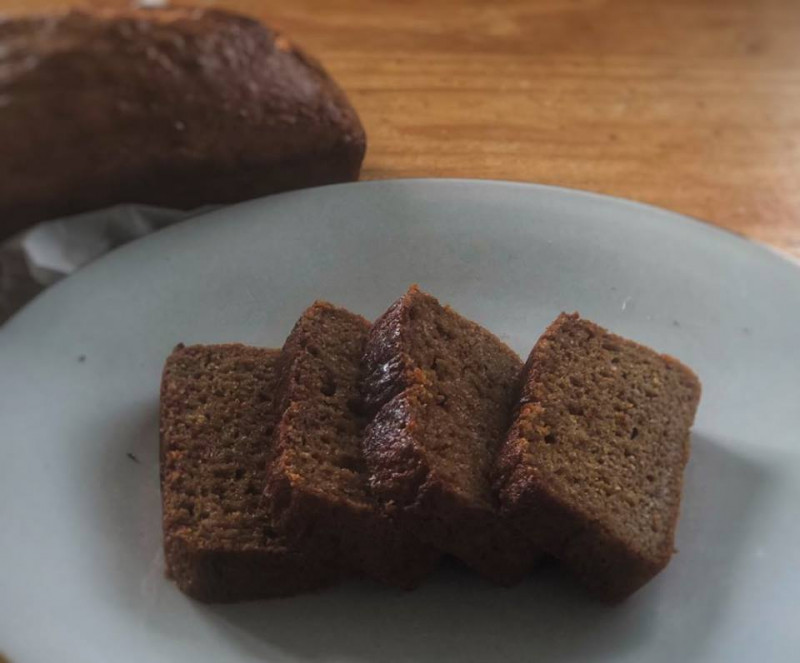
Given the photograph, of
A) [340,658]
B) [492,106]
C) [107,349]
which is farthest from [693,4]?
[340,658]

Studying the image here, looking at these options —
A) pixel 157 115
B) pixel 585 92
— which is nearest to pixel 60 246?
pixel 157 115

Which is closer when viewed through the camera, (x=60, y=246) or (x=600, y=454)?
(x=600, y=454)

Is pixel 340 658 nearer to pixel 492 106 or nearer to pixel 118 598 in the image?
pixel 118 598

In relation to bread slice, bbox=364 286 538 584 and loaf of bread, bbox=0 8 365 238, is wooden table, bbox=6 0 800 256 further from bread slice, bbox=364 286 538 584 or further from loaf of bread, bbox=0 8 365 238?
bread slice, bbox=364 286 538 584

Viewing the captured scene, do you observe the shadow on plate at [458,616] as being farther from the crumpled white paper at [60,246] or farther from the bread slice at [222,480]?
the crumpled white paper at [60,246]

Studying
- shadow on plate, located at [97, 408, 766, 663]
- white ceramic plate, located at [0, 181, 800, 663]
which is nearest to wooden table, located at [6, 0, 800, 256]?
white ceramic plate, located at [0, 181, 800, 663]

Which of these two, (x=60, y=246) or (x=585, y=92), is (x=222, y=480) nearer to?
(x=60, y=246)

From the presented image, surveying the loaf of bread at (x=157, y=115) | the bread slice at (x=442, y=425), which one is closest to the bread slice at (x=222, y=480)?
the bread slice at (x=442, y=425)
